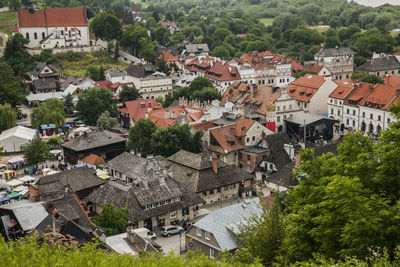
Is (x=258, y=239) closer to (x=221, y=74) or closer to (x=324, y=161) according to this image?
(x=324, y=161)

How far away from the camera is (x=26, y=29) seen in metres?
113

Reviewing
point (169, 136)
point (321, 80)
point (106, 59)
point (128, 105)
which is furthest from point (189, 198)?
point (106, 59)

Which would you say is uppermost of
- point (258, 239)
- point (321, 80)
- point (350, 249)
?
point (350, 249)

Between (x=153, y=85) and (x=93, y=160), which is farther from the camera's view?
(x=153, y=85)

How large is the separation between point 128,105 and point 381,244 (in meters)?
61.0

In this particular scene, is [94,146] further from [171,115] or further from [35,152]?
[171,115]

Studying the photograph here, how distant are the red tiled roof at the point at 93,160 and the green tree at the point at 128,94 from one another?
1025 inches

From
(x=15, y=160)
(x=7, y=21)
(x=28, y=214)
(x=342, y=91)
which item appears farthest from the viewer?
(x=7, y=21)

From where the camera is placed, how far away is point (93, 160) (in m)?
58.2

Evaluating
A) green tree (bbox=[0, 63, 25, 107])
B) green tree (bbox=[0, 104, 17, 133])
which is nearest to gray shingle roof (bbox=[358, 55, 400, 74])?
green tree (bbox=[0, 63, 25, 107])

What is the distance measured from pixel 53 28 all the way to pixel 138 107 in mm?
49865

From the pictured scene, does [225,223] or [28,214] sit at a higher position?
[28,214]

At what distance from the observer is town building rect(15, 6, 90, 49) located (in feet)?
371

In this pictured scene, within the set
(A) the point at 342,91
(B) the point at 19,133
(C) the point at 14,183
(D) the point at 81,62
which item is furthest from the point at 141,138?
(D) the point at 81,62
